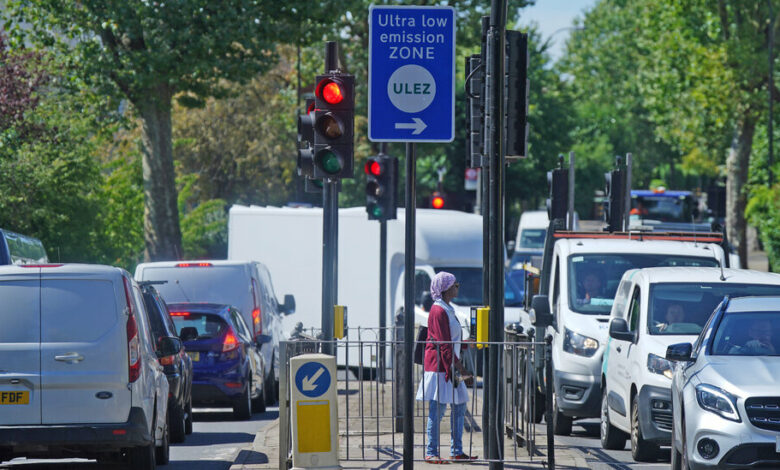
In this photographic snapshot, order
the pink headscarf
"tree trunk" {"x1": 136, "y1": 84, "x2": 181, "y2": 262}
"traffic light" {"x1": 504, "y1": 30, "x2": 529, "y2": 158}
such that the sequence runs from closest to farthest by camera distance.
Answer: "traffic light" {"x1": 504, "y1": 30, "x2": 529, "y2": 158}
the pink headscarf
"tree trunk" {"x1": 136, "y1": 84, "x2": 181, "y2": 262}

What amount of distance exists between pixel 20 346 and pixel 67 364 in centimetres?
39

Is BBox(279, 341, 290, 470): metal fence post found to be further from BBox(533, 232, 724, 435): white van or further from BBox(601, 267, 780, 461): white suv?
BBox(533, 232, 724, 435): white van

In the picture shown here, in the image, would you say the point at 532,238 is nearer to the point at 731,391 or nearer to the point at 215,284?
the point at 215,284

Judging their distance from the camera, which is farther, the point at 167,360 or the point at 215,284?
the point at 215,284

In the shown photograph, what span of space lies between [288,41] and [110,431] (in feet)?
65.5

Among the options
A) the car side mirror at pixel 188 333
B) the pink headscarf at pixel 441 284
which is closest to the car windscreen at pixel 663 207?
the car side mirror at pixel 188 333

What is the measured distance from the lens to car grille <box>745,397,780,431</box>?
33.6ft

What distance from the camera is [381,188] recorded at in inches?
876

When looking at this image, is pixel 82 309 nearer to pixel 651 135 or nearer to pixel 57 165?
pixel 57 165

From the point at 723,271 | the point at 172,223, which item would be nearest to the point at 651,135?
the point at 172,223

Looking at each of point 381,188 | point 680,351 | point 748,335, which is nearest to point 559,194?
point 381,188

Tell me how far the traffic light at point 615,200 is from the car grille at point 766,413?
11295 mm

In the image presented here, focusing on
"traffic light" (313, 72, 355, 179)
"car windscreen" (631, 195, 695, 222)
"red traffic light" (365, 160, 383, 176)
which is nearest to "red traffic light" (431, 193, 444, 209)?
"red traffic light" (365, 160, 383, 176)

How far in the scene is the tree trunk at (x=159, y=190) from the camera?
31828 millimetres
